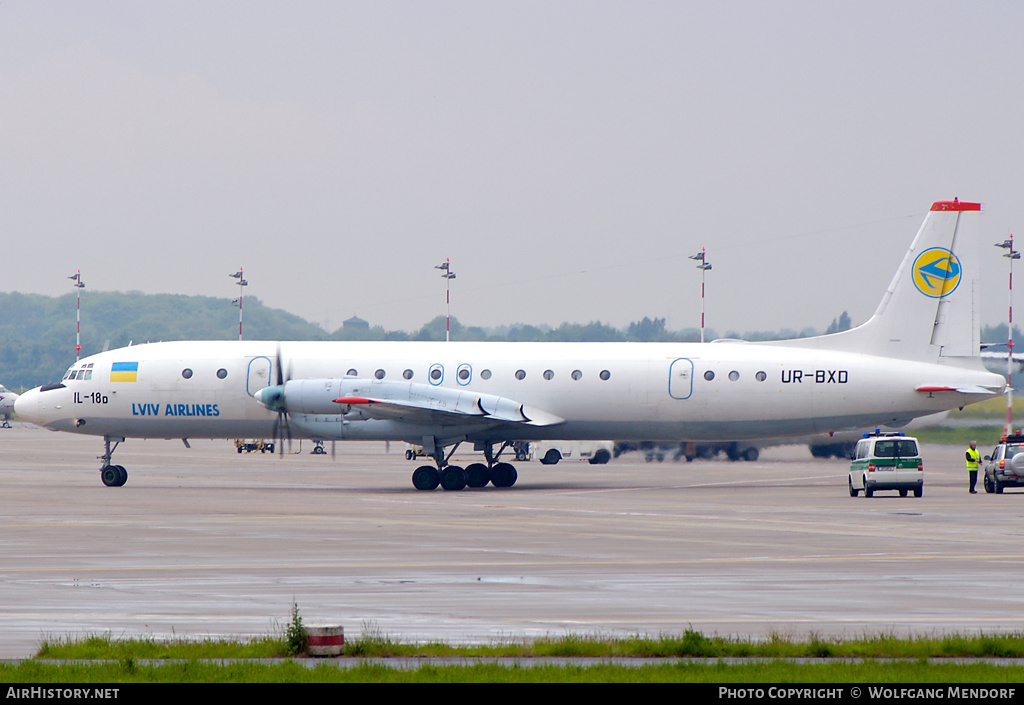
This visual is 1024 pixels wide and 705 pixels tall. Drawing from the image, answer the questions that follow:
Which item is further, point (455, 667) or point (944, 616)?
point (944, 616)

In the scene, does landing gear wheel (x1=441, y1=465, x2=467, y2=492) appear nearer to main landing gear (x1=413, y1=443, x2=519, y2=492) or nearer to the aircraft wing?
main landing gear (x1=413, y1=443, x2=519, y2=492)

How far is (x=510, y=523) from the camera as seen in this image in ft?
95.0

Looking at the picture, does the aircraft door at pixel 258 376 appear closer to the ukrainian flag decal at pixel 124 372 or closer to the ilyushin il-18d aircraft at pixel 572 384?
the ilyushin il-18d aircraft at pixel 572 384

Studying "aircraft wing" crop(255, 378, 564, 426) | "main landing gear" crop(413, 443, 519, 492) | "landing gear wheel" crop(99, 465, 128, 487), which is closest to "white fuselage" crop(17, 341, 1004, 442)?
"aircraft wing" crop(255, 378, 564, 426)

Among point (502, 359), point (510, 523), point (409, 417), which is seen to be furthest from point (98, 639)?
point (502, 359)

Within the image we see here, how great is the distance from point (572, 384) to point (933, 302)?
12449 millimetres

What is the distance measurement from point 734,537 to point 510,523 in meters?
5.65

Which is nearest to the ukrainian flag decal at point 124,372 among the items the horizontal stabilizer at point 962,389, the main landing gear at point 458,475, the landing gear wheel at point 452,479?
the main landing gear at point 458,475

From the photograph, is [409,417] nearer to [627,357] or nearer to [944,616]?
[627,357]

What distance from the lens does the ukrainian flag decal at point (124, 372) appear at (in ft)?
141

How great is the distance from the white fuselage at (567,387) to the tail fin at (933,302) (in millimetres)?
668

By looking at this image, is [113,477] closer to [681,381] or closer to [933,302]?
[681,381]

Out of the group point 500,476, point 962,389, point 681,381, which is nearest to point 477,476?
point 500,476

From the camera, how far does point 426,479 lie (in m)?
41.1
